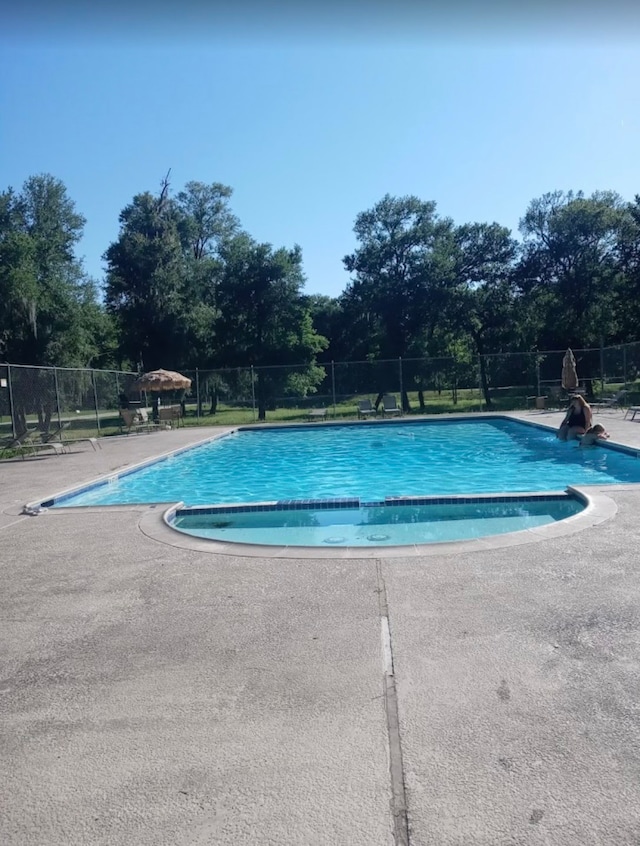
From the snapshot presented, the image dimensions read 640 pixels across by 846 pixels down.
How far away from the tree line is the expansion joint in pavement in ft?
78.2

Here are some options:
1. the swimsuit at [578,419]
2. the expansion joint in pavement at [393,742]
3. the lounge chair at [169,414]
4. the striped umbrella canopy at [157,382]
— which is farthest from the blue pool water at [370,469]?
the expansion joint in pavement at [393,742]

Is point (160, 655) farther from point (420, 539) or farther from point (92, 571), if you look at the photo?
point (420, 539)

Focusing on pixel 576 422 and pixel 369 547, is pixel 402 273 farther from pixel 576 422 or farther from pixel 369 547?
pixel 369 547

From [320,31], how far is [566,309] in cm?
2539

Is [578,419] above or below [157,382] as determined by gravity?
below

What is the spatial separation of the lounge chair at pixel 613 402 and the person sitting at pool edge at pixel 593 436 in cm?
806

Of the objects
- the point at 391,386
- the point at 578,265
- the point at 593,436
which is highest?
the point at 578,265

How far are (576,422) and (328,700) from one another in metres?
10.8

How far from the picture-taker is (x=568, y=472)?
32.9 ft

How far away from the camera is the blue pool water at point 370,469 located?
9.33 metres

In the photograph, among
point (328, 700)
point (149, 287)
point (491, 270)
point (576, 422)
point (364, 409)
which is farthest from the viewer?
point (491, 270)

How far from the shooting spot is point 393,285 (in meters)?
28.0

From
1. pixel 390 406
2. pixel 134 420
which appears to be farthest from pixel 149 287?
pixel 390 406

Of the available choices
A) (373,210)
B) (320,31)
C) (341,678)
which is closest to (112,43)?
(320,31)
